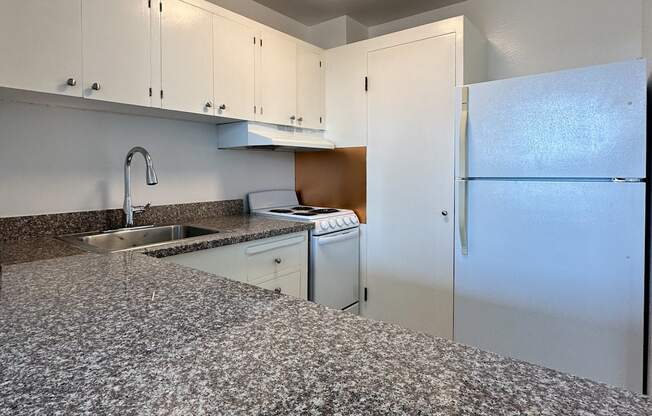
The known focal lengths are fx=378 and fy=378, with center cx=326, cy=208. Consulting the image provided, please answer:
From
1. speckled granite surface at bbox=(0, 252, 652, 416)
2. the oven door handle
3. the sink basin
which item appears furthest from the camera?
the oven door handle

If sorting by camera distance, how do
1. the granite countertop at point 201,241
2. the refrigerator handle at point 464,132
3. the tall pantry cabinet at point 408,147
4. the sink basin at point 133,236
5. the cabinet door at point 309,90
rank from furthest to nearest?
the cabinet door at point 309,90 → the tall pantry cabinet at point 408,147 → the refrigerator handle at point 464,132 → the sink basin at point 133,236 → the granite countertop at point 201,241

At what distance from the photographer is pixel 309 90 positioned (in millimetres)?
2787

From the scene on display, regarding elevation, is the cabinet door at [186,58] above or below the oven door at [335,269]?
above

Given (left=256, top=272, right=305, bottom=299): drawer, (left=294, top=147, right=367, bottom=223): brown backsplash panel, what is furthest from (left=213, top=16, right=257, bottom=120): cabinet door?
(left=256, top=272, right=305, bottom=299): drawer

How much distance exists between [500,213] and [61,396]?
1.92 m

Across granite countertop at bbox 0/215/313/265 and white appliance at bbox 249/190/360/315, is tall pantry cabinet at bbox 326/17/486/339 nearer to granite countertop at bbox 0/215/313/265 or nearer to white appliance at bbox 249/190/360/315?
white appliance at bbox 249/190/360/315

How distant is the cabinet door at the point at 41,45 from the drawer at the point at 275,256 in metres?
1.10

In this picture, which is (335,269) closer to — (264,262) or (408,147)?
(264,262)

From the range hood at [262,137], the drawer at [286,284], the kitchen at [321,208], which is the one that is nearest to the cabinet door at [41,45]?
the kitchen at [321,208]

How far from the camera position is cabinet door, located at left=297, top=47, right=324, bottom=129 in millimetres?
2709

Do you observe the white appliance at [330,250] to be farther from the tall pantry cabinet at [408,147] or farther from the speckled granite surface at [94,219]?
the speckled granite surface at [94,219]

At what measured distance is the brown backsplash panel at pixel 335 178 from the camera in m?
2.77

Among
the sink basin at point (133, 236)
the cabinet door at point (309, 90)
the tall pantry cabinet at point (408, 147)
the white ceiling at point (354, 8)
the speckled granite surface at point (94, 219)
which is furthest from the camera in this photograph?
the white ceiling at point (354, 8)

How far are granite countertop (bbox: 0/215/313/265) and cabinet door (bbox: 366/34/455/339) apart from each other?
64cm
